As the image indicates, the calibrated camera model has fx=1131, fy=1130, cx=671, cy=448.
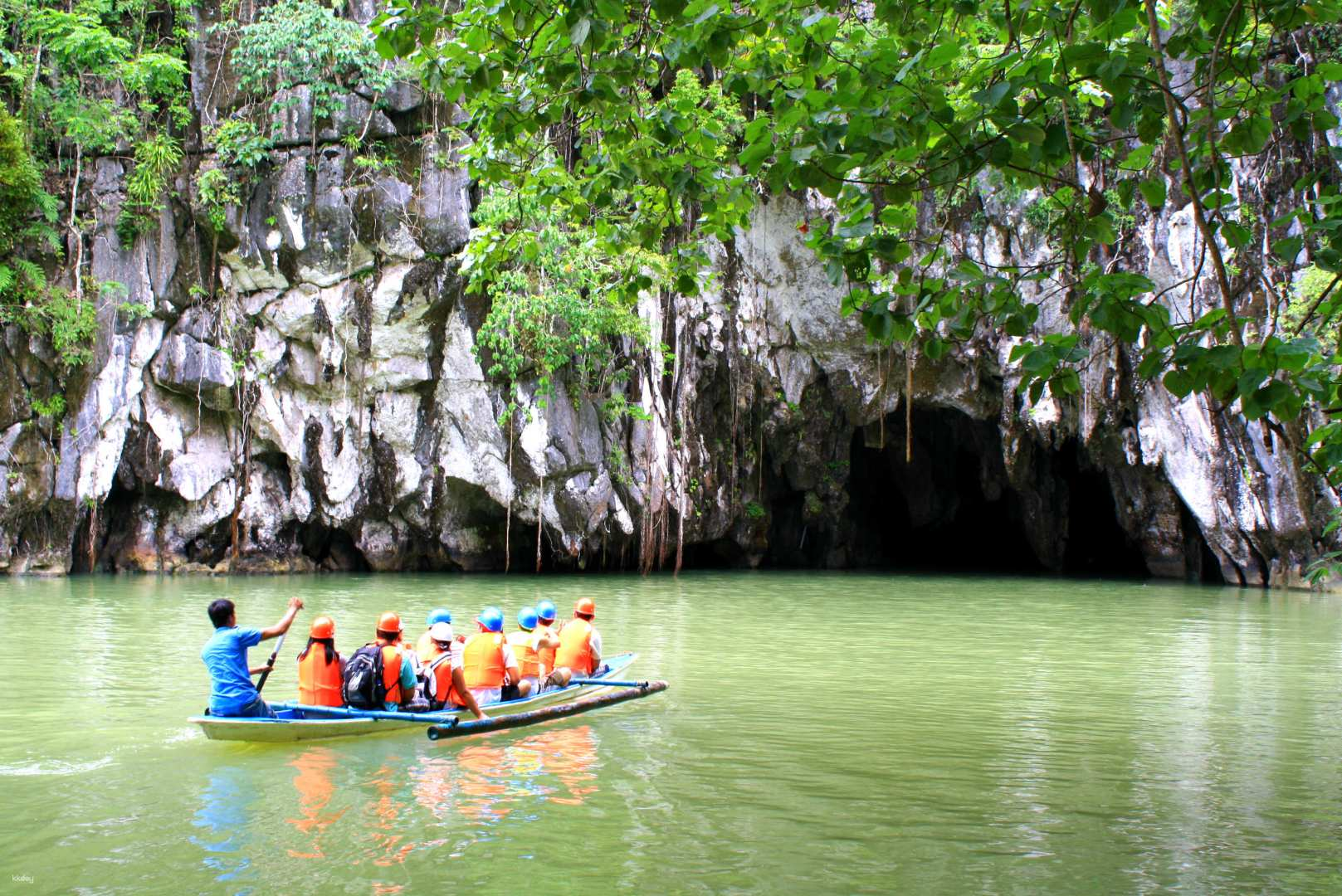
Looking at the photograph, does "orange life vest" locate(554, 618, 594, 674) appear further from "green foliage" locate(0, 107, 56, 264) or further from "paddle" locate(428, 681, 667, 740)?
"green foliage" locate(0, 107, 56, 264)

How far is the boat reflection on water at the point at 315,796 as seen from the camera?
5242mm

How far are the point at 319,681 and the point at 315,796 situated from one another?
5.41 ft

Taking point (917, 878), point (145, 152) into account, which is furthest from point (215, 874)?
point (145, 152)

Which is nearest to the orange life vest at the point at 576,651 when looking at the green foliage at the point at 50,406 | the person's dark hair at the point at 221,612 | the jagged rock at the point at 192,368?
the person's dark hair at the point at 221,612

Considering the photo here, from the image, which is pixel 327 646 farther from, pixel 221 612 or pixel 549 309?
pixel 549 309

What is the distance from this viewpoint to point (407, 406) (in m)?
22.3

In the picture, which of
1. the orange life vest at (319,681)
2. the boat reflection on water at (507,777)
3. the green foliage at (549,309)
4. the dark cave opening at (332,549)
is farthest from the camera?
the dark cave opening at (332,549)

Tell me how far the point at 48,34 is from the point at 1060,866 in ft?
74.7

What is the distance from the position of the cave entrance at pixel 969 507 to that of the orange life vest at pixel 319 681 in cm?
1933

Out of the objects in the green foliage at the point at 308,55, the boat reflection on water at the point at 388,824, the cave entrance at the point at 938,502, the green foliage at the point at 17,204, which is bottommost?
the boat reflection on water at the point at 388,824

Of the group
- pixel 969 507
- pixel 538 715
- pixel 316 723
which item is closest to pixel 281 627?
pixel 316 723

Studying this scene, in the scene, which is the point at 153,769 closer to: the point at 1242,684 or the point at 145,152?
the point at 1242,684

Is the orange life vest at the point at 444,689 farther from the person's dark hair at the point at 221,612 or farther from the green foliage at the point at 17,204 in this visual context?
the green foliage at the point at 17,204

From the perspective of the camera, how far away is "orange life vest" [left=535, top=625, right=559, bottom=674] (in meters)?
9.10
